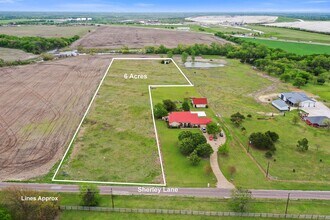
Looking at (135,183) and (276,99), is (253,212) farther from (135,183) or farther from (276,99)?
(276,99)

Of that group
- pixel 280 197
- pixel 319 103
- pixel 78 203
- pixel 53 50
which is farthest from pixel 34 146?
pixel 53 50

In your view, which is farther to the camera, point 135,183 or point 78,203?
point 135,183

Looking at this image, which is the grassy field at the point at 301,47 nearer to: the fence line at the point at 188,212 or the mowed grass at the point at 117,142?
the mowed grass at the point at 117,142

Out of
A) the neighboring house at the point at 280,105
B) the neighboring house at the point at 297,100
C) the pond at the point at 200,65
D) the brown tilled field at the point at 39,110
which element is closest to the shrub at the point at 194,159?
the brown tilled field at the point at 39,110

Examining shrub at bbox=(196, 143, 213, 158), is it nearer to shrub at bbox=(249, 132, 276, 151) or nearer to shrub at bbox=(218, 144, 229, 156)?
shrub at bbox=(218, 144, 229, 156)

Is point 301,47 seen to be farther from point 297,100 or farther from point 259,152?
point 259,152

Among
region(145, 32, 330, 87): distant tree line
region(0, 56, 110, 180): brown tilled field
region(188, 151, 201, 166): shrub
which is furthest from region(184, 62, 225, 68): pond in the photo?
region(188, 151, 201, 166): shrub
